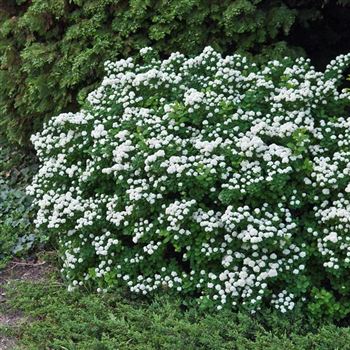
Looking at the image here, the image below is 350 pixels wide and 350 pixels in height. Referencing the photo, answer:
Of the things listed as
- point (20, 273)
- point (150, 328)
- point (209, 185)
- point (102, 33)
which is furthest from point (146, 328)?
point (102, 33)

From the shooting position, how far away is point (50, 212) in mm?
4688

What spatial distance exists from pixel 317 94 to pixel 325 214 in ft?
2.82

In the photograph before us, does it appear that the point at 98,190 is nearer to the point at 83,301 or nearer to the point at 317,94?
the point at 83,301

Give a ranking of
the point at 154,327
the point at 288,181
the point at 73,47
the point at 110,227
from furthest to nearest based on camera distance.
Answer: the point at 73,47 → the point at 110,227 → the point at 288,181 → the point at 154,327

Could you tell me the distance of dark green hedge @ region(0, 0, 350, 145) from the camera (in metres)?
5.23

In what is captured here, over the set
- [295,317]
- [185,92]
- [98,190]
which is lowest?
[295,317]

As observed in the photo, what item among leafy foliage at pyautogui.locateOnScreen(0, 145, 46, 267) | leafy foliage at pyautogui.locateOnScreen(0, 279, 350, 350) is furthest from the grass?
leafy foliage at pyautogui.locateOnScreen(0, 145, 46, 267)

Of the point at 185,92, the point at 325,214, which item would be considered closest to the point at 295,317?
the point at 325,214

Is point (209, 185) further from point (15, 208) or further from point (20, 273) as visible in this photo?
point (15, 208)

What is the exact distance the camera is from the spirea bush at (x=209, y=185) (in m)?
4.07

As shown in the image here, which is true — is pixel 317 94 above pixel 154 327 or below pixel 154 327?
above

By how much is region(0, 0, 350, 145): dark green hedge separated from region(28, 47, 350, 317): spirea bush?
0.51m

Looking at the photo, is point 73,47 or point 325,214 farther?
point 73,47

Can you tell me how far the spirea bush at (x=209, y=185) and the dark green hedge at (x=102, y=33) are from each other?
0.51 metres
